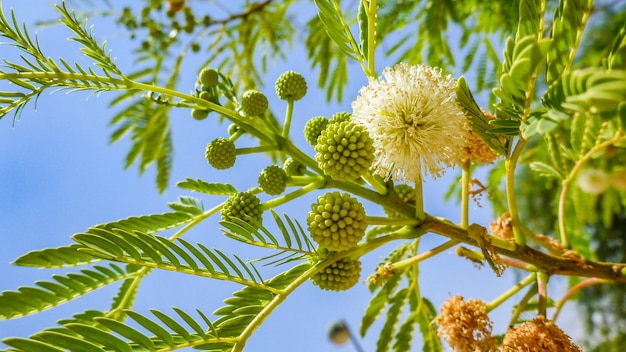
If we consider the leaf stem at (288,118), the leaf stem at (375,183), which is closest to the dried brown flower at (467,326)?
the leaf stem at (375,183)

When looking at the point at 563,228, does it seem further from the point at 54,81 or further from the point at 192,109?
the point at 54,81

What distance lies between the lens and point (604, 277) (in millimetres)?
1485

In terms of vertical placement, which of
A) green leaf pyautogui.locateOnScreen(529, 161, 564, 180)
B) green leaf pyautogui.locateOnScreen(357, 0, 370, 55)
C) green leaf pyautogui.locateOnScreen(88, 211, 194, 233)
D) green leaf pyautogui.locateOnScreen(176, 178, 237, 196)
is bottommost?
green leaf pyautogui.locateOnScreen(88, 211, 194, 233)

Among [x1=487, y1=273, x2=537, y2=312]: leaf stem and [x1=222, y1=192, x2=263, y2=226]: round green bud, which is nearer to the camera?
Result: [x1=222, y1=192, x2=263, y2=226]: round green bud

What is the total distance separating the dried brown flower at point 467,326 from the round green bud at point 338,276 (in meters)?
0.38

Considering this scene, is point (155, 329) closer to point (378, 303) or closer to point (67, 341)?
point (67, 341)

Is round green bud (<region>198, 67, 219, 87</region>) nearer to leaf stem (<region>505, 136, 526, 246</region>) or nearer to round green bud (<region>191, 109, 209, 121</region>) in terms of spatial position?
round green bud (<region>191, 109, 209, 121</region>)

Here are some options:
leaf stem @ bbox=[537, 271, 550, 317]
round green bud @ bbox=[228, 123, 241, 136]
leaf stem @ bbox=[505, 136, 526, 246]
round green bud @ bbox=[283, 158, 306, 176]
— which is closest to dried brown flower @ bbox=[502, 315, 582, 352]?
leaf stem @ bbox=[537, 271, 550, 317]

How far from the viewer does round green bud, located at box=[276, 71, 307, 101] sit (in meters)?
1.50

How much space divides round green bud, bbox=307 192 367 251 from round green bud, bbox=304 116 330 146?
0.33 metres

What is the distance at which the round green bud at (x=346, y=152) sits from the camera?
1.19m

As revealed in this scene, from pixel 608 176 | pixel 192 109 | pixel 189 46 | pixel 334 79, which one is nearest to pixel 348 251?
pixel 192 109

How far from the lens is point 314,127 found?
1.50 m

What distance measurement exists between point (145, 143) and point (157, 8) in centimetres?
112
